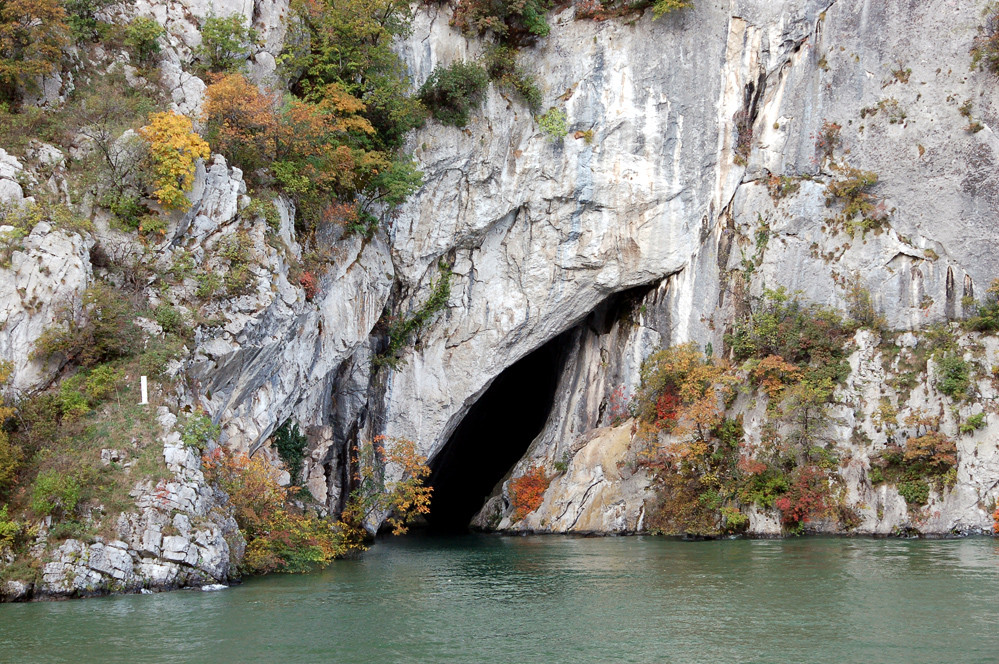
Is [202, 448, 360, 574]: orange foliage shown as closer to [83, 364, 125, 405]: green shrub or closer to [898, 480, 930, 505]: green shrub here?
[83, 364, 125, 405]: green shrub

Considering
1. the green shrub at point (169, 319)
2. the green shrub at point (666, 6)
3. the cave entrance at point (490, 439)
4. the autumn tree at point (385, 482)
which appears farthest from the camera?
the cave entrance at point (490, 439)

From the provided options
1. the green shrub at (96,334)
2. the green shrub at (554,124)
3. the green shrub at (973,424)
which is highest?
the green shrub at (554,124)

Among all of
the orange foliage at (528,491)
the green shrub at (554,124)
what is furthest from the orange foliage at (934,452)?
the green shrub at (554,124)

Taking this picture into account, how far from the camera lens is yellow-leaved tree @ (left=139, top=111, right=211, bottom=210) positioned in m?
21.2

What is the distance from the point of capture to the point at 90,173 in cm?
2134

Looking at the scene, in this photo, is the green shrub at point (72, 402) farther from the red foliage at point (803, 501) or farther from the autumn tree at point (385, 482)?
the red foliage at point (803, 501)

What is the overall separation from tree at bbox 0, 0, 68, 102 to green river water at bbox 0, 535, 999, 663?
541 inches

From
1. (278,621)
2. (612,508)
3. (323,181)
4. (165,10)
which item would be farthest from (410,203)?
(278,621)

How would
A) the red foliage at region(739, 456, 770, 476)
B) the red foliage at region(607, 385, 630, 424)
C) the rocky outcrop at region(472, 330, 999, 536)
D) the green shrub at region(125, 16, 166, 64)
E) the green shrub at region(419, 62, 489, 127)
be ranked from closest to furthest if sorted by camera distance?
the green shrub at region(125, 16, 166, 64)
the rocky outcrop at region(472, 330, 999, 536)
the red foliage at region(739, 456, 770, 476)
the green shrub at region(419, 62, 489, 127)
the red foliage at region(607, 385, 630, 424)

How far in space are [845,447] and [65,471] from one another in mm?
21887

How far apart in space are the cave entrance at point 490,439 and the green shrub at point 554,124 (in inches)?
409

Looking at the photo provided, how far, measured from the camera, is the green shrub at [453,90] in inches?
1181

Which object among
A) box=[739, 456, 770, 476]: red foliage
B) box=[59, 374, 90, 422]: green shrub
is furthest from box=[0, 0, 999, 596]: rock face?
box=[59, 374, 90, 422]: green shrub

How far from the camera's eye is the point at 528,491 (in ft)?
106
